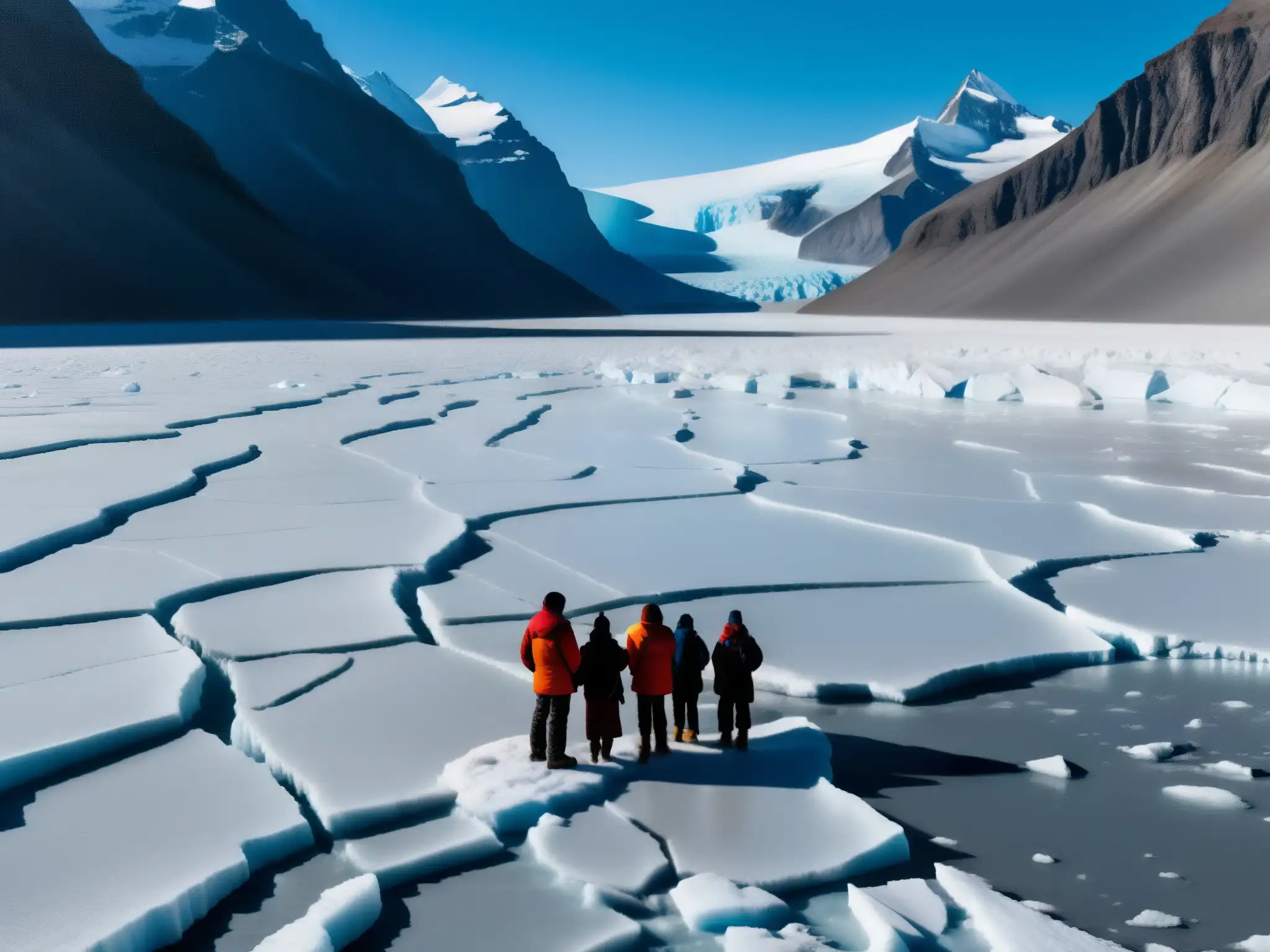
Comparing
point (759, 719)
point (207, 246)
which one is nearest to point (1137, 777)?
point (759, 719)

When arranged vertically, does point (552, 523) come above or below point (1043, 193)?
below

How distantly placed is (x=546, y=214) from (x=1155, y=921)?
11528 centimetres

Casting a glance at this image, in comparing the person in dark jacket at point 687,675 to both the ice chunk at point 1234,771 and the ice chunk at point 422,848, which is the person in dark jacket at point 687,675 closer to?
the ice chunk at point 422,848

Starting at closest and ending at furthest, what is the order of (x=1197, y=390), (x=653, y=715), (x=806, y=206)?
(x=653, y=715) < (x=1197, y=390) < (x=806, y=206)

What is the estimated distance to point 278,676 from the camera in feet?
14.1

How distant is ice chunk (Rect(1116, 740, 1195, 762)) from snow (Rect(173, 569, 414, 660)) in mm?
2739

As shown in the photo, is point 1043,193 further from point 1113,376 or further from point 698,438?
point 698,438

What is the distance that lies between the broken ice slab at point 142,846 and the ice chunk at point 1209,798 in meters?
2.47

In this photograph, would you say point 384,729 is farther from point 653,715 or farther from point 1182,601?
point 1182,601

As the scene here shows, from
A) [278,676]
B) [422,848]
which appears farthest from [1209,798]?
[278,676]

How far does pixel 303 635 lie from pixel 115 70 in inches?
2364

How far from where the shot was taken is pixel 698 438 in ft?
37.8

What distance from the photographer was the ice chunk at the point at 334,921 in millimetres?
2564

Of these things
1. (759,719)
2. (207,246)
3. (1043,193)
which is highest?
(1043,193)
